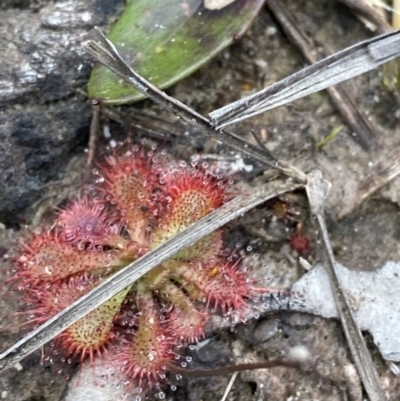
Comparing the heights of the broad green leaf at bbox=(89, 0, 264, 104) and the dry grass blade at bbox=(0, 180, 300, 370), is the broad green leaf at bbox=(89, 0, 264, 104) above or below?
above

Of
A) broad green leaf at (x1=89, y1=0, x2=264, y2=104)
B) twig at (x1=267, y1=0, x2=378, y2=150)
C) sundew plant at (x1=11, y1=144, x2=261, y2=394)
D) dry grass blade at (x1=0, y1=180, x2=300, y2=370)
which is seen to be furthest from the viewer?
twig at (x1=267, y1=0, x2=378, y2=150)

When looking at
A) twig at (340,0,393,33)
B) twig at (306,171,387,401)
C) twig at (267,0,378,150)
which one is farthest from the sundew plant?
twig at (340,0,393,33)

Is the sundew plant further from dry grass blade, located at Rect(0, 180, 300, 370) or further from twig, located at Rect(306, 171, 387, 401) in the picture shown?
twig, located at Rect(306, 171, 387, 401)

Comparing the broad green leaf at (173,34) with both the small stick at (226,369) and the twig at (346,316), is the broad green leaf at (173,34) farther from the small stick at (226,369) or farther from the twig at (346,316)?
the small stick at (226,369)

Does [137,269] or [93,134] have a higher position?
[93,134]

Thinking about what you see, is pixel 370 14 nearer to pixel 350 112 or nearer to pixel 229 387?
pixel 350 112

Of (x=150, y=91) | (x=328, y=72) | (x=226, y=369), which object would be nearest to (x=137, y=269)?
(x=226, y=369)

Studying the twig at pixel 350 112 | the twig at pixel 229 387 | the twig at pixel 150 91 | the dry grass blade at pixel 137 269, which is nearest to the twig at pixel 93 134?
Result: the twig at pixel 150 91
